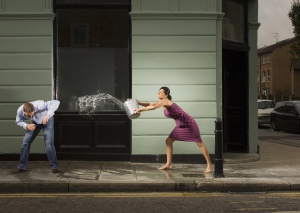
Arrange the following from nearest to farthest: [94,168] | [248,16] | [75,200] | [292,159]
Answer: [75,200], [94,168], [292,159], [248,16]

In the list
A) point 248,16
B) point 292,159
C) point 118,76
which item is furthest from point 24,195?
point 248,16

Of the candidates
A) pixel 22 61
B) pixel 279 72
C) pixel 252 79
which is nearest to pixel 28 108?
pixel 22 61

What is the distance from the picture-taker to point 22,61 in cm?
1073

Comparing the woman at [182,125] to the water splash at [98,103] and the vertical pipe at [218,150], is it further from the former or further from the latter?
the water splash at [98,103]

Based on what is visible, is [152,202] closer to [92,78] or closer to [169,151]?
[169,151]

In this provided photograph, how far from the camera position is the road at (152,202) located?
663cm

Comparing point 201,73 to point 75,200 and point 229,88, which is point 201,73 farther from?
point 75,200

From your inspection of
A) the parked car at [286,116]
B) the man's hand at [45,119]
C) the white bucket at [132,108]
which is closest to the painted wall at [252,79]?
the white bucket at [132,108]

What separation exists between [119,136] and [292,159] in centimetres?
420

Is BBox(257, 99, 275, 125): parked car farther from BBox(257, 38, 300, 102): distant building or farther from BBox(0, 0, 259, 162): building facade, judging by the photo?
BBox(257, 38, 300, 102): distant building

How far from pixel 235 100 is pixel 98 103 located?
385cm

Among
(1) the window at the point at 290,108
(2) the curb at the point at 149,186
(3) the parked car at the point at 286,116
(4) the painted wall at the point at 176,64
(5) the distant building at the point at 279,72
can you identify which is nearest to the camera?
(2) the curb at the point at 149,186

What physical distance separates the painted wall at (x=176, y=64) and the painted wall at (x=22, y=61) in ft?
6.26

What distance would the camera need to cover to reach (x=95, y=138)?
10969 mm
